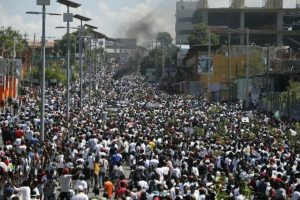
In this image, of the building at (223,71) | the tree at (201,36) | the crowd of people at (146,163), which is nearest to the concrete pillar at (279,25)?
the tree at (201,36)

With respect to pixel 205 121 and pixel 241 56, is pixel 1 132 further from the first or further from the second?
pixel 241 56

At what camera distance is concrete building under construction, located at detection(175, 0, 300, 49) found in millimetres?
138125

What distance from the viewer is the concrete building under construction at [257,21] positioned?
138125mm

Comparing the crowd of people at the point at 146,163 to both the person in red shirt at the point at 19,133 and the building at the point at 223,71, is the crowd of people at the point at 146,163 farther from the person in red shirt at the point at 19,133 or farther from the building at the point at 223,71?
the building at the point at 223,71

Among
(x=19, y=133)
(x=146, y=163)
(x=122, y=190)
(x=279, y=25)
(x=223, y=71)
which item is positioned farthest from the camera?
(x=279, y=25)

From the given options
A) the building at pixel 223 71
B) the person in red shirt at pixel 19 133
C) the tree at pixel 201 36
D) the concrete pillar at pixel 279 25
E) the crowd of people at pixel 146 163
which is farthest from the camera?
the concrete pillar at pixel 279 25

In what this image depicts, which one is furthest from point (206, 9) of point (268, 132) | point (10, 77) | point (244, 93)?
point (268, 132)

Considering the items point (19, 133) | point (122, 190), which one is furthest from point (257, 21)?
point (122, 190)

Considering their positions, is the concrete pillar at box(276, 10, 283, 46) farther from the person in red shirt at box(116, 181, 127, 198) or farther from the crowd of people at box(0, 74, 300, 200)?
the person in red shirt at box(116, 181, 127, 198)

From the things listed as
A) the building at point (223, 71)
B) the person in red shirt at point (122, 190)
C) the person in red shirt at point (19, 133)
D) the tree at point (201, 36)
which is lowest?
the person in red shirt at point (122, 190)

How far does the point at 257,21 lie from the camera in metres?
145

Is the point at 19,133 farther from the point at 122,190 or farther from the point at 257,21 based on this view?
the point at 257,21

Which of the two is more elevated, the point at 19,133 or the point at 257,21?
the point at 257,21

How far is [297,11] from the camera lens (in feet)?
461
